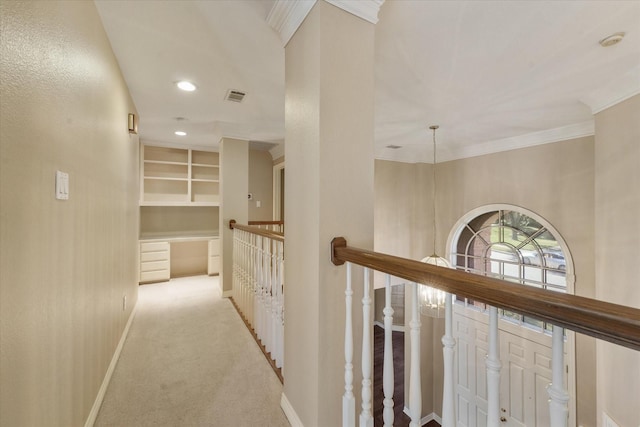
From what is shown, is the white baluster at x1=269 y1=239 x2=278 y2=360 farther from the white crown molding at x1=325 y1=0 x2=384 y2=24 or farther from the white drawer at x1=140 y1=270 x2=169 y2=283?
the white drawer at x1=140 y1=270 x2=169 y2=283

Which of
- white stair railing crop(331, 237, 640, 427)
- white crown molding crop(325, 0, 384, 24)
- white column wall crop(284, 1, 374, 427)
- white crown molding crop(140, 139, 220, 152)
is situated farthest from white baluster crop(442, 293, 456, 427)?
white crown molding crop(140, 139, 220, 152)

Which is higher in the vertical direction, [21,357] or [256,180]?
[256,180]

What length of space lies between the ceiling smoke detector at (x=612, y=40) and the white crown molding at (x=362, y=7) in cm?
160

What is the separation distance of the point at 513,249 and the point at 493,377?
4.41 m

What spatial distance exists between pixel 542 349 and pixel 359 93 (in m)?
4.57

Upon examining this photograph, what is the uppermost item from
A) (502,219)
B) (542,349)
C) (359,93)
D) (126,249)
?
(359,93)

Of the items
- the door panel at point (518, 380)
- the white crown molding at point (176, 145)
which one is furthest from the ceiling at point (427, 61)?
the door panel at point (518, 380)

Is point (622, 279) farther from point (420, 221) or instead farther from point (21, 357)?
point (21, 357)

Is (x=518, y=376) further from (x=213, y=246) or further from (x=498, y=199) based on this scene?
(x=213, y=246)

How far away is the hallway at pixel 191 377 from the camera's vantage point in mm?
1499

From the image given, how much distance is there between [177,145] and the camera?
14.9 feet

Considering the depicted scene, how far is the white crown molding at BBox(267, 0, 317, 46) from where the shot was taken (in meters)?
1.30

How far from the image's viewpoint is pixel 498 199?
4.17 metres

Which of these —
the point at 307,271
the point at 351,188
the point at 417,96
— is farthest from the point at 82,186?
the point at 417,96
